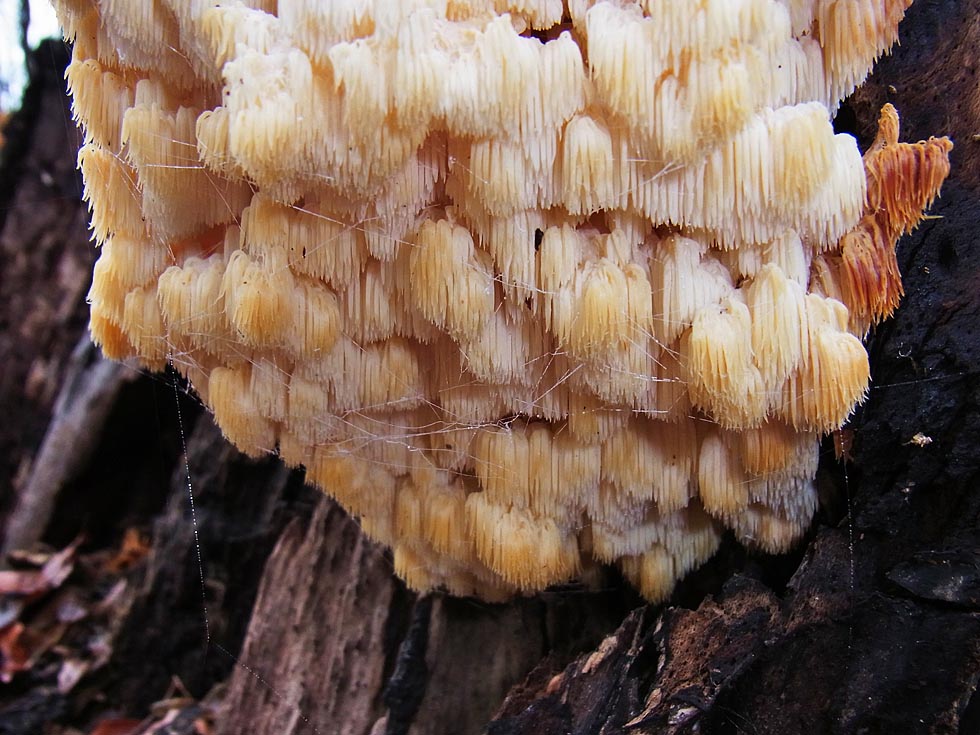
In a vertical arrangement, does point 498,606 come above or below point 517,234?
below

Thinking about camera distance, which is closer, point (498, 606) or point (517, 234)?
point (517, 234)

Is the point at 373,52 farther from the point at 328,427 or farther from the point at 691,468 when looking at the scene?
the point at 691,468

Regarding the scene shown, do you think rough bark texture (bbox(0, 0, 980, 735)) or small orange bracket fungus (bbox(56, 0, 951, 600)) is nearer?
small orange bracket fungus (bbox(56, 0, 951, 600))

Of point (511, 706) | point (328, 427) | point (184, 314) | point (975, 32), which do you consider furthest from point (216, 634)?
point (975, 32)

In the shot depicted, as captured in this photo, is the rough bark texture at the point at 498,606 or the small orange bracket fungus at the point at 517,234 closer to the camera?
the small orange bracket fungus at the point at 517,234
